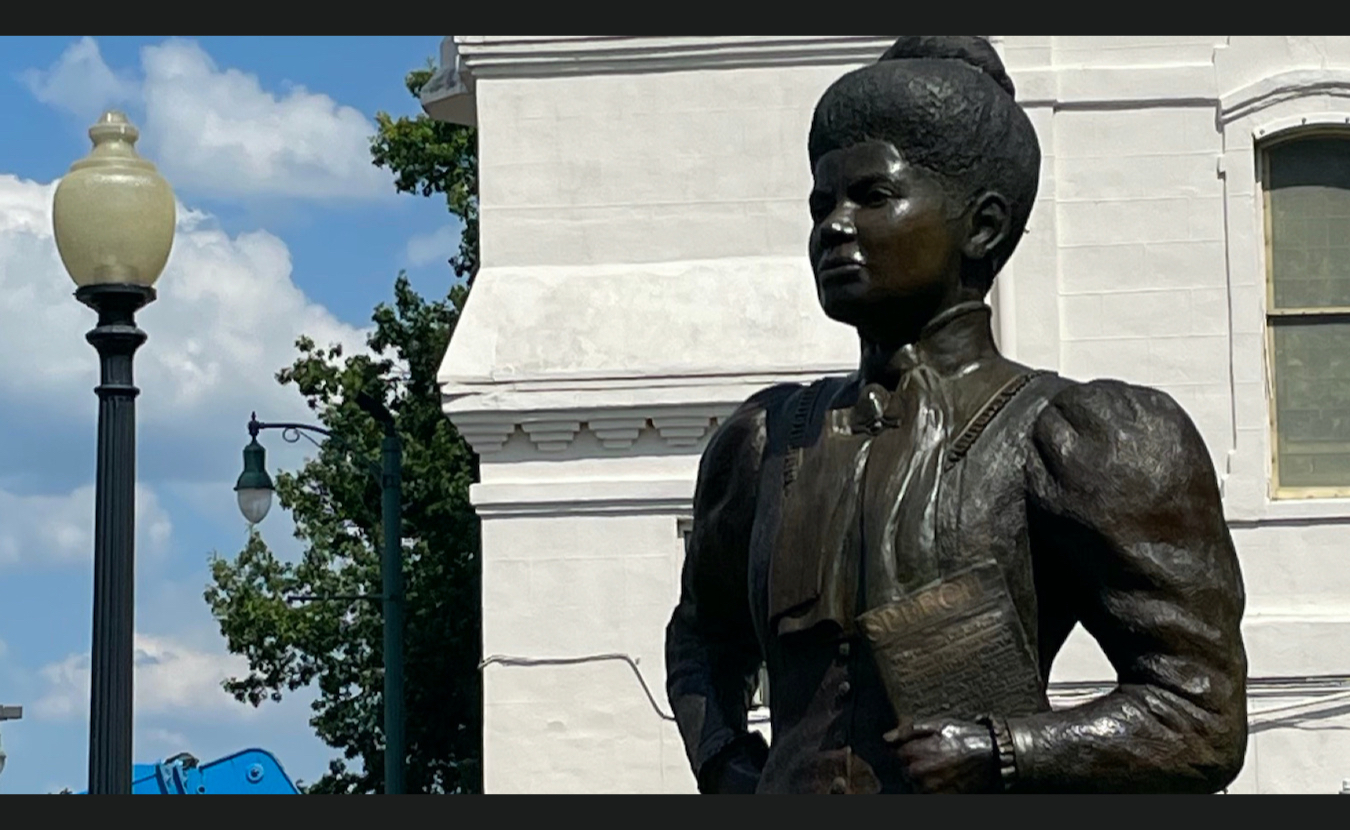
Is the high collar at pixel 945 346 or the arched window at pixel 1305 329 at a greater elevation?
the arched window at pixel 1305 329

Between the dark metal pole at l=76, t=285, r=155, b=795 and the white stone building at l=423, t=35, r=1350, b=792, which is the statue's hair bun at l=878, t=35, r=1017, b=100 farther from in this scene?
the white stone building at l=423, t=35, r=1350, b=792

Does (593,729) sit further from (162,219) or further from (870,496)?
(870,496)

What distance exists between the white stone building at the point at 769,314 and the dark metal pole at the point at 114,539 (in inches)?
505

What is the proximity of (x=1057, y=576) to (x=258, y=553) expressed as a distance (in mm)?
33565

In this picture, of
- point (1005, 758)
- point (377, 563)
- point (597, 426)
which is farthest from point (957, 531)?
point (377, 563)

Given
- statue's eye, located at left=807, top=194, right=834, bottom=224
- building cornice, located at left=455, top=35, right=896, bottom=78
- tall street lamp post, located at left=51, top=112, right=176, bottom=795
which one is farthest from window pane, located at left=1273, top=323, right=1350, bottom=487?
statue's eye, located at left=807, top=194, right=834, bottom=224

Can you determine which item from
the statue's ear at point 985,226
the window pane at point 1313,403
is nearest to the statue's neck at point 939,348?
the statue's ear at point 985,226

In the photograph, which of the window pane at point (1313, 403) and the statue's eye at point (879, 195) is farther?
the window pane at point (1313, 403)

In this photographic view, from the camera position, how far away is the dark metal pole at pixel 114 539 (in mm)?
12336

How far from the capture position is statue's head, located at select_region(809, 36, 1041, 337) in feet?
20.9

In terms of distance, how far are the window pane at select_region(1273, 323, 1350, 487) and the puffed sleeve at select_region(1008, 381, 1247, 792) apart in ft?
65.5

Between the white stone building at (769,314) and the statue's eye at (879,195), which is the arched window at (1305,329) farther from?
the statue's eye at (879,195)

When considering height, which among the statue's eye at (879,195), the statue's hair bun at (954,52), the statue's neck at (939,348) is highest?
the statue's hair bun at (954,52)

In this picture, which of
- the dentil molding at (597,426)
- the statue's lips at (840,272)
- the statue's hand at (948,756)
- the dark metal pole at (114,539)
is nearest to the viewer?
the statue's hand at (948,756)
